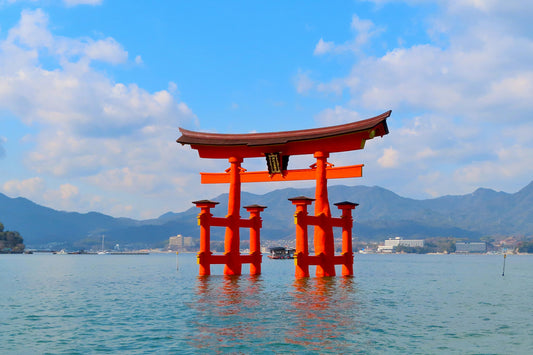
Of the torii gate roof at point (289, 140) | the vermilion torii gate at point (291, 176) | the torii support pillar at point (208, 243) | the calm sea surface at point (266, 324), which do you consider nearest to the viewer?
the calm sea surface at point (266, 324)

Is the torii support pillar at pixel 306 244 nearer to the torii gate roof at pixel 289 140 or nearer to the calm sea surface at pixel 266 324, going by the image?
the calm sea surface at pixel 266 324

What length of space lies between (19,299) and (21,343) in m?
13.6

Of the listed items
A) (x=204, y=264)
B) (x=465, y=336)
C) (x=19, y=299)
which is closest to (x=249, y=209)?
(x=204, y=264)

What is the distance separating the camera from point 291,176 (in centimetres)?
3148

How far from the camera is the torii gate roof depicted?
26844 mm

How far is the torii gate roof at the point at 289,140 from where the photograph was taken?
26.8m

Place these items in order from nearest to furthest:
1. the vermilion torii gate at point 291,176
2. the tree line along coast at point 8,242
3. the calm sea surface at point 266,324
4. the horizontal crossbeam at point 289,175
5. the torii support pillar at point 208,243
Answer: the calm sea surface at point 266,324 → the vermilion torii gate at point 291,176 → the horizontal crossbeam at point 289,175 → the torii support pillar at point 208,243 → the tree line along coast at point 8,242

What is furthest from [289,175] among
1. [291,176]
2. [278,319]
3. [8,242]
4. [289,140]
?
[8,242]

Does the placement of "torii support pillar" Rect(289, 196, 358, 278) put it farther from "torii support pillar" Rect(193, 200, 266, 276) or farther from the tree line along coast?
the tree line along coast

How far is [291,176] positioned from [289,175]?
187 millimetres

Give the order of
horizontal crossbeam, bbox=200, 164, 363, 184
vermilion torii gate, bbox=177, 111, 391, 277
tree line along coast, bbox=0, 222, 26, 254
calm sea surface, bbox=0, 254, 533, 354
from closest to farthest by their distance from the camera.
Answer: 1. calm sea surface, bbox=0, 254, 533, 354
2. vermilion torii gate, bbox=177, 111, 391, 277
3. horizontal crossbeam, bbox=200, 164, 363, 184
4. tree line along coast, bbox=0, 222, 26, 254

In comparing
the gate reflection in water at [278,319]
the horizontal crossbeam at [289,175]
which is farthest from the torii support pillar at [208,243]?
the gate reflection in water at [278,319]

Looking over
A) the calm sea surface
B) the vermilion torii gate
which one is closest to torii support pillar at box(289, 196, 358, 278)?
the vermilion torii gate

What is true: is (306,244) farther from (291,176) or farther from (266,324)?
(266,324)
